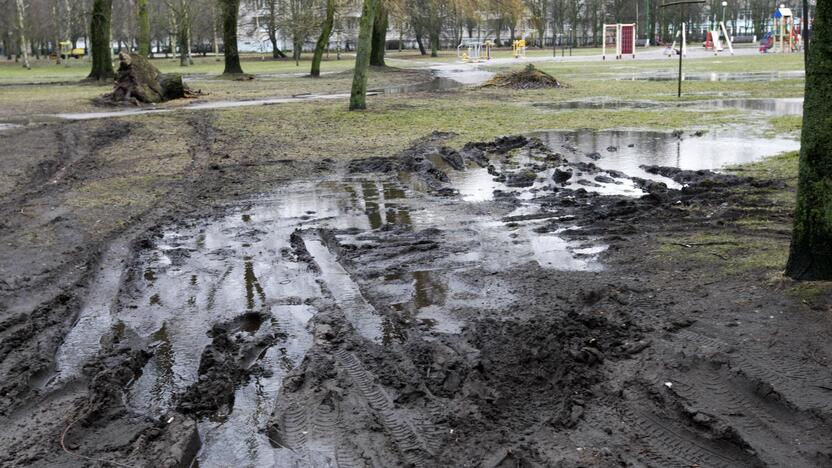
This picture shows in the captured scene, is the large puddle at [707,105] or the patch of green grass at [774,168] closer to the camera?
the patch of green grass at [774,168]

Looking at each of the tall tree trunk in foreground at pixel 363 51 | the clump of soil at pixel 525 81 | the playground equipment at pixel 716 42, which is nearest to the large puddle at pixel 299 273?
the tall tree trunk in foreground at pixel 363 51

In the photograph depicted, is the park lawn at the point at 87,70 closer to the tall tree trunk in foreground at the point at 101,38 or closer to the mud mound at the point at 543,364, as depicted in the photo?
the tall tree trunk in foreground at the point at 101,38

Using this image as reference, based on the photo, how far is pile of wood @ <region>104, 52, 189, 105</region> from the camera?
25.4m

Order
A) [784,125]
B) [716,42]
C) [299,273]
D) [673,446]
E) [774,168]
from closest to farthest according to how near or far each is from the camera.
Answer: [673,446]
[299,273]
[774,168]
[784,125]
[716,42]

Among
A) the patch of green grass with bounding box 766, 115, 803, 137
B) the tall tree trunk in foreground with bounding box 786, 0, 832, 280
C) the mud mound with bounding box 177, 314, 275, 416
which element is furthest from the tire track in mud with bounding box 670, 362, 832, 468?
the patch of green grass with bounding box 766, 115, 803, 137

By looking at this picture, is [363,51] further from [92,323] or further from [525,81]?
[92,323]

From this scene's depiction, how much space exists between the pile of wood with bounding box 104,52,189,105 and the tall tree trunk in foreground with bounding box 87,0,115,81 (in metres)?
11.6

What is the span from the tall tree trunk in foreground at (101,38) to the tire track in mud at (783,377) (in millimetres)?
37074

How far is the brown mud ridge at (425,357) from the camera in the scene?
402cm

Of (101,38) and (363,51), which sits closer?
(363,51)

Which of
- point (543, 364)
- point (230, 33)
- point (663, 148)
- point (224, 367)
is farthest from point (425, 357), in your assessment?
point (230, 33)

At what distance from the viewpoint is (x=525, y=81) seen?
98.8 feet

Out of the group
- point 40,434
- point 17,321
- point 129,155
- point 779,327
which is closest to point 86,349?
point 17,321

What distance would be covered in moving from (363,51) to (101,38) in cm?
2144
